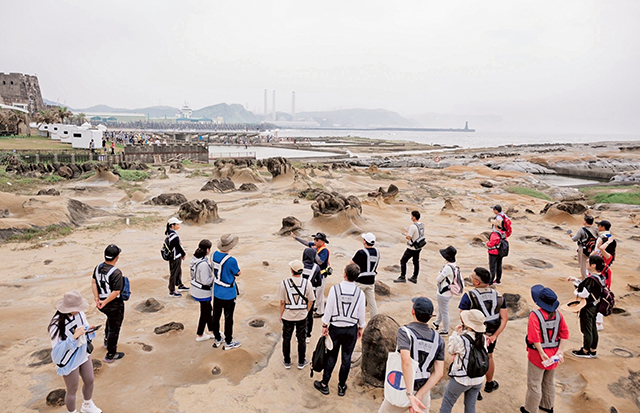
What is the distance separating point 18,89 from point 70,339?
9305cm

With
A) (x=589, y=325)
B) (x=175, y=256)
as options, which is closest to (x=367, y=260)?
(x=589, y=325)

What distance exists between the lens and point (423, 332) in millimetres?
3781

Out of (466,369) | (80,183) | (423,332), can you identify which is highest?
(423,332)

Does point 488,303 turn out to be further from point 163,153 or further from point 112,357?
point 163,153

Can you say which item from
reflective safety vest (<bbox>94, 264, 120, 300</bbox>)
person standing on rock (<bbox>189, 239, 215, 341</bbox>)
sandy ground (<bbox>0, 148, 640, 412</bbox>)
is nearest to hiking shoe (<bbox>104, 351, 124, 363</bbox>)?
sandy ground (<bbox>0, 148, 640, 412</bbox>)

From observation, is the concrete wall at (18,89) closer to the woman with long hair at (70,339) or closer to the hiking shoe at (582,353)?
the woman with long hair at (70,339)

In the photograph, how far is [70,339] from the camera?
14.3ft

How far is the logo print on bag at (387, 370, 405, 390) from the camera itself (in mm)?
3693

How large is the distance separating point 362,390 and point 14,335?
635 centimetres

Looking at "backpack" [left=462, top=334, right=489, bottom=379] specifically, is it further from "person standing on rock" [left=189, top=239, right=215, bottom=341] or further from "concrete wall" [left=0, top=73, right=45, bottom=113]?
"concrete wall" [left=0, top=73, right=45, bottom=113]

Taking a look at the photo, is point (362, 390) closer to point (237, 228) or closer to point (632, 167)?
point (237, 228)

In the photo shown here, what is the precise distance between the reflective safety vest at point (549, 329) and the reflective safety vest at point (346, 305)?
2.19 m

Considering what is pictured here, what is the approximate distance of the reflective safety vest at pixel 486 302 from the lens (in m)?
5.04

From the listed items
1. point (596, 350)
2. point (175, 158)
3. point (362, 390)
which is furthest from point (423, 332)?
point (175, 158)
